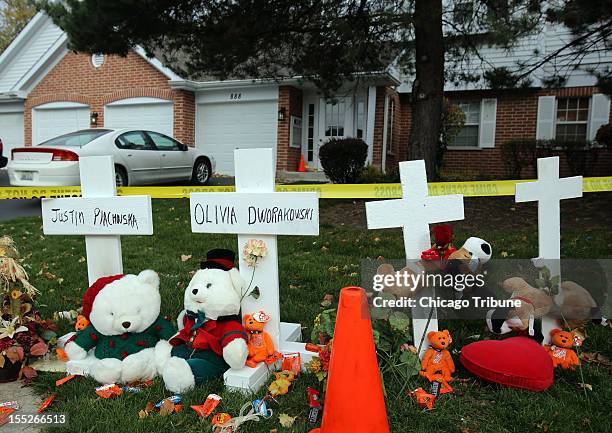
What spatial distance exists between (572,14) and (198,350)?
662 centimetres

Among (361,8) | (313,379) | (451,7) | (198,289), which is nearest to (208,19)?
(361,8)

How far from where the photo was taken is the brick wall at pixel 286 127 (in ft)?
46.8

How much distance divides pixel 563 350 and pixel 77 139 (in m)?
8.77

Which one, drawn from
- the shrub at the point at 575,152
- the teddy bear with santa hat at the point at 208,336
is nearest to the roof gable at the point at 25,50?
the shrub at the point at 575,152

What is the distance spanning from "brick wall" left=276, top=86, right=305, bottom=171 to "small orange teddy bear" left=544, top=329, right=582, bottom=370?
39.5ft

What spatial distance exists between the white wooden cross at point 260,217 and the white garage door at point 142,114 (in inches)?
521

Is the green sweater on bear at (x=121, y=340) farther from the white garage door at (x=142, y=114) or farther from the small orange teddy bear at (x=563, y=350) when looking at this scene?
the white garage door at (x=142, y=114)

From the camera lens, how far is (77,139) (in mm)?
9078

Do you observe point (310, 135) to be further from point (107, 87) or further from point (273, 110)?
point (107, 87)

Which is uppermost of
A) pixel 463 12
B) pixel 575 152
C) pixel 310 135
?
pixel 463 12

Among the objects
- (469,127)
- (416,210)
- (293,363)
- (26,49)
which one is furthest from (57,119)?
(416,210)

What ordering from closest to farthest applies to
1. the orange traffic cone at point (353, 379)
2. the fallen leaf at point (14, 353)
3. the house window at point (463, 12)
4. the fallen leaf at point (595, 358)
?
the orange traffic cone at point (353, 379), the fallen leaf at point (14, 353), the fallen leaf at point (595, 358), the house window at point (463, 12)

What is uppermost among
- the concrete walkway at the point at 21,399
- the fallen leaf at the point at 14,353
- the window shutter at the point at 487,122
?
the window shutter at the point at 487,122

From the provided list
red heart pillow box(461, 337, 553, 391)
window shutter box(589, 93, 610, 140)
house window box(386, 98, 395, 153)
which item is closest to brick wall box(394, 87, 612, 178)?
window shutter box(589, 93, 610, 140)
